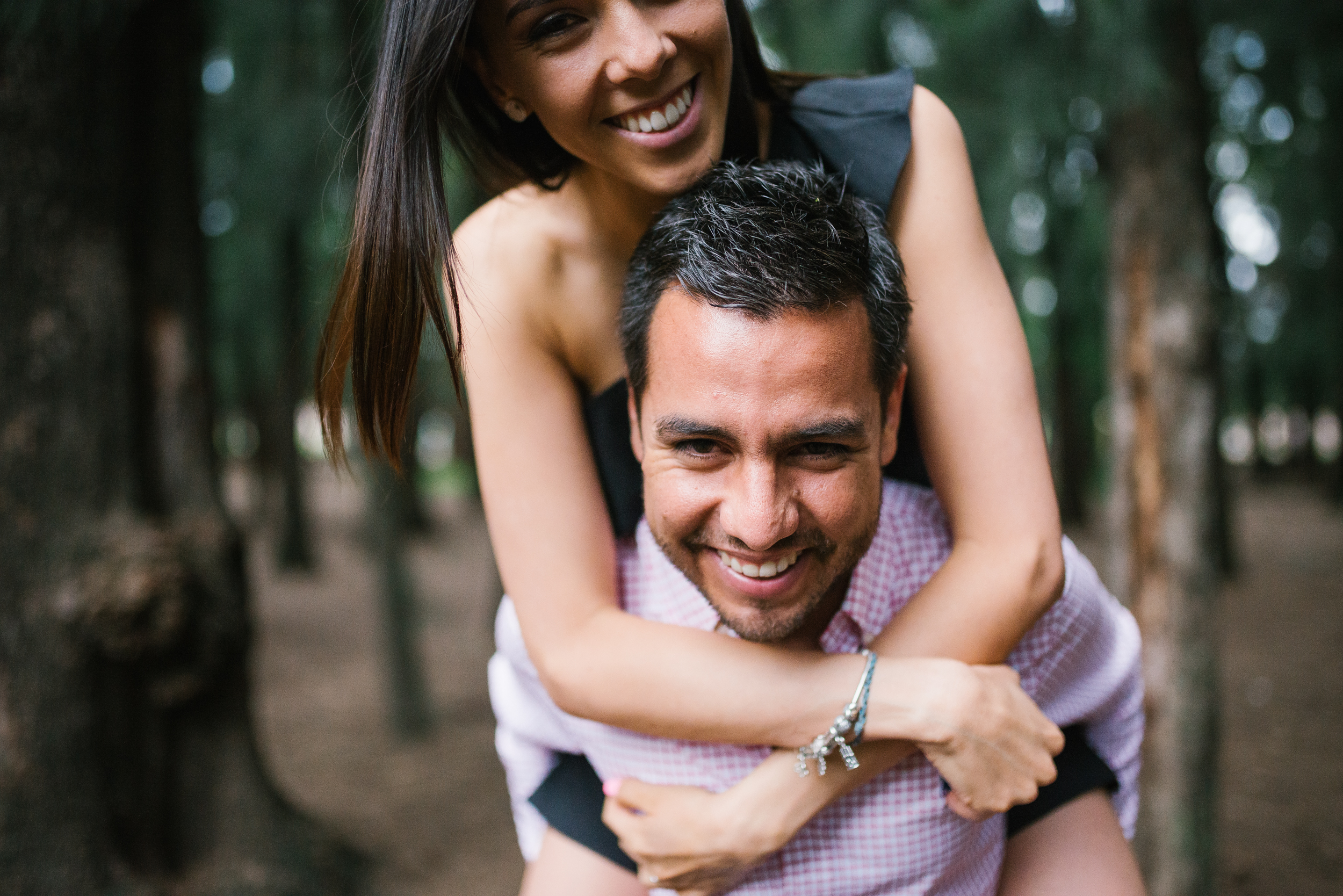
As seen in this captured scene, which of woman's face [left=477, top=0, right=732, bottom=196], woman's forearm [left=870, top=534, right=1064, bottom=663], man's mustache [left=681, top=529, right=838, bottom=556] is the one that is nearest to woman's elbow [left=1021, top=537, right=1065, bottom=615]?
woman's forearm [left=870, top=534, right=1064, bottom=663]

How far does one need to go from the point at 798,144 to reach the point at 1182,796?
3389 millimetres

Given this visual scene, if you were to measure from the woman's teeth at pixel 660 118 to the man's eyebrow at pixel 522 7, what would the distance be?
224mm

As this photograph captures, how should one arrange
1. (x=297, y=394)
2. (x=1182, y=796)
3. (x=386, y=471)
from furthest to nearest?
(x=297, y=394), (x=386, y=471), (x=1182, y=796)

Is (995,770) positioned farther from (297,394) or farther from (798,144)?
(297,394)

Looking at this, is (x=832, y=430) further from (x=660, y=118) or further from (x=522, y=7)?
(x=522, y=7)

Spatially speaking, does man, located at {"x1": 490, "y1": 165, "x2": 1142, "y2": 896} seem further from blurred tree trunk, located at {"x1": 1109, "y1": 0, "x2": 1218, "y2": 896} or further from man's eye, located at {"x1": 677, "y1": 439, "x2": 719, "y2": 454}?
blurred tree trunk, located at {"x1": 1109, "y1": 0, "x2": 1218, "y2": 896}

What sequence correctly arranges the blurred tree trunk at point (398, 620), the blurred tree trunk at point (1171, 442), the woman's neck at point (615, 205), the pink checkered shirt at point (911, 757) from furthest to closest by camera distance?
1. the blurred tree trunk at point (398, 620)
2. the blurred tree trunk at point (1171, 442)
3. the woman's neck at point (615, 205)
4. the pink checkered shirt at point (911, 757)

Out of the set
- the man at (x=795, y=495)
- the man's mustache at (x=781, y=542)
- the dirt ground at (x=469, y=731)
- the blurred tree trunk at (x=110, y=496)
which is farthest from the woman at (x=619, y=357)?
the blurred tree trunk at (x=110, y=496)

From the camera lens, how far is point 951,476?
183 cm

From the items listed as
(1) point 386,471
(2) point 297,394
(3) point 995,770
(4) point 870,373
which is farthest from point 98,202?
(2) point 297,394

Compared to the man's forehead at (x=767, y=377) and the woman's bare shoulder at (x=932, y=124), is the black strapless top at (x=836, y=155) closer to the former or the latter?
the woman's bare shoulder at (x=932, y=124)

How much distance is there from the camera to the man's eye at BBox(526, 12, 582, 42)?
162 cm

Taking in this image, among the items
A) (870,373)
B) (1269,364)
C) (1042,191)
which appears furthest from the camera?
(1269,364)

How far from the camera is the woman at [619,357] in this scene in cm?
166
